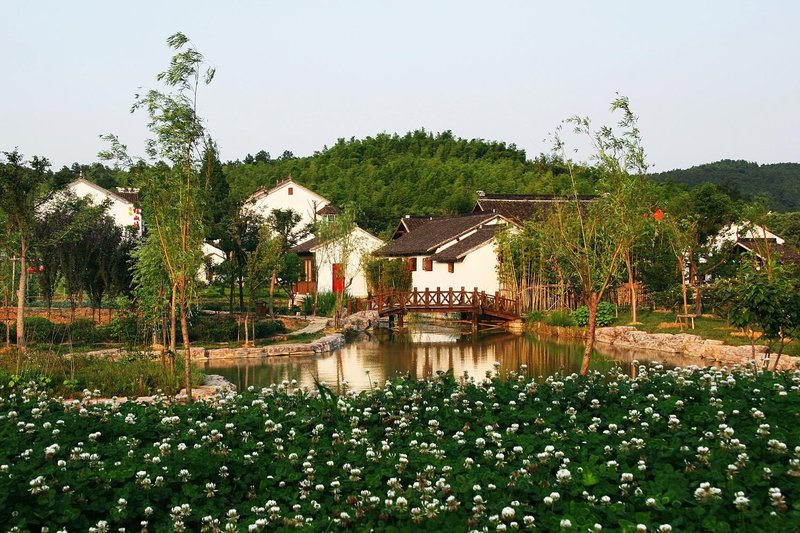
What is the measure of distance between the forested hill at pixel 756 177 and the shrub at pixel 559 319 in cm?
5099

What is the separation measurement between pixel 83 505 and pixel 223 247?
A: 18948 millimetres

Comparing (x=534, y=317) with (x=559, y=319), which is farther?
(x=534, y=317)

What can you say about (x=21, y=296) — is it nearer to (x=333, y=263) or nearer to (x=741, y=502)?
(x=741, y=502)

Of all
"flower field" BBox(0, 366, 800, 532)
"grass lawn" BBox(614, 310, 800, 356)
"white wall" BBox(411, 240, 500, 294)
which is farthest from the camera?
"white wall" BBox(411, 240, 500, 294)

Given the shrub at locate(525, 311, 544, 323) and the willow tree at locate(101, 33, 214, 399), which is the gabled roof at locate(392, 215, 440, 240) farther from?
the willow tree at locate(101, 33, 214, 399)

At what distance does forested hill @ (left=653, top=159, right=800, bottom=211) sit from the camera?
74188mm

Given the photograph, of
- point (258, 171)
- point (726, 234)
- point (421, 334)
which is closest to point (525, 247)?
point (421, 334)

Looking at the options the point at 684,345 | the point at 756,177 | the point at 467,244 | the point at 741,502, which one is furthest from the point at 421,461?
the point at 756,177

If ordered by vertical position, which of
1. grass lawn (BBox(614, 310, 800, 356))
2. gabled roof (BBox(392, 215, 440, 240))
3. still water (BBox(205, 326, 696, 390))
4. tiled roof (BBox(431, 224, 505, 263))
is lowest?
still water (BBox(205, 326, 696, 390))

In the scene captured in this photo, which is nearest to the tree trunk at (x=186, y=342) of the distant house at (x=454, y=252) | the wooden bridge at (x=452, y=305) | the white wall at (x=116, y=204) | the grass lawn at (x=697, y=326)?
the grass lawn at (x=697, y=326)

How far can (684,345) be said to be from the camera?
2038 centimetres

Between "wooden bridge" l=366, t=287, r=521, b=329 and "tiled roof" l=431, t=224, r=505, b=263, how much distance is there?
2.50 metres

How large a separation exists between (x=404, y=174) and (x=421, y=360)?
137 feet

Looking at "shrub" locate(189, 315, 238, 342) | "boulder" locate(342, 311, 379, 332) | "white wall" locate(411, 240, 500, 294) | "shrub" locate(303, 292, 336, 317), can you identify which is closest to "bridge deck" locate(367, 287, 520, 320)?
"boulder" locate(342, 311, 379, 332)
